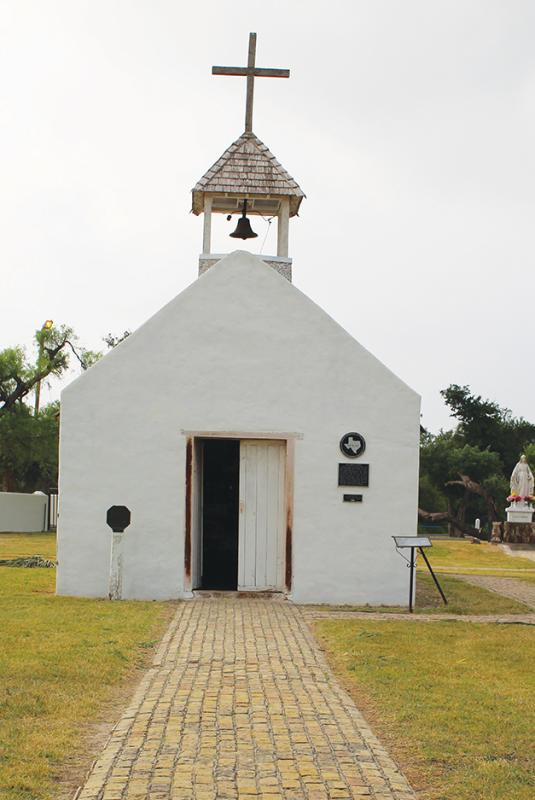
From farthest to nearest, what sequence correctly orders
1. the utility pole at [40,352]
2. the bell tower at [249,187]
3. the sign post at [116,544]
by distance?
the utility pole at [40,352] → the bell tower at [249,187] → the sign post at [116,544]

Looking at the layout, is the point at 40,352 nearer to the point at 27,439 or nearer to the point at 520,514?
the point at 27,439

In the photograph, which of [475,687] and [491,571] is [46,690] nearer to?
[475,687]

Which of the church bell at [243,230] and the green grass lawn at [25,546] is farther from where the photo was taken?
the green grass lawn at [25,546]

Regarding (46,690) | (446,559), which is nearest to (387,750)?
(46,690)

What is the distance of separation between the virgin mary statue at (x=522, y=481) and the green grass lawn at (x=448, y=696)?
876 inches

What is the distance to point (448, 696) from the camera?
8.45 metres

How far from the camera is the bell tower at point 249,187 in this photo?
16672 mm

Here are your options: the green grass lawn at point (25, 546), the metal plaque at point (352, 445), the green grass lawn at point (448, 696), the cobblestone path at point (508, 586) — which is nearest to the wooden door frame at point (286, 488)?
the metal plaque at point (352, 445)

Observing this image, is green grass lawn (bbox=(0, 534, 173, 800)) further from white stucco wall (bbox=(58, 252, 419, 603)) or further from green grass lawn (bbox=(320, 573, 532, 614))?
green grass lawn (bbox=(320, 573, 532, 614))

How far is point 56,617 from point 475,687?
5.68 m

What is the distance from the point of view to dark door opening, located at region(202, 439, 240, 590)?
57.5 feet

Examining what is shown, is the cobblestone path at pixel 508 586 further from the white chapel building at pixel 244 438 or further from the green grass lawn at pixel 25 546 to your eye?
the green grass lawn at pixel 25 546

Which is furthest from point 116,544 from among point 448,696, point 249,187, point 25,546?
point 25,546

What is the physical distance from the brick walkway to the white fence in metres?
26.8
